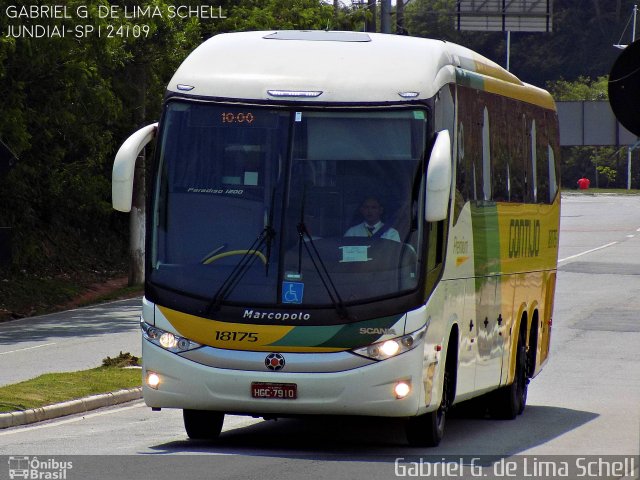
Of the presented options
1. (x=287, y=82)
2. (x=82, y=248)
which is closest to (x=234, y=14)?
(x=82, y=248)

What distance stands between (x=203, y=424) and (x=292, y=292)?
207 centimetres

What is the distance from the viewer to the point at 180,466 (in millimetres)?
11375

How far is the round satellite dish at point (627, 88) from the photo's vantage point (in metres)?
9.51

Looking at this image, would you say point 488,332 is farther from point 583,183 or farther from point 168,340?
point 583,183

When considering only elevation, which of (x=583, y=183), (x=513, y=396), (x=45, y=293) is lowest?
(x=583, y=183)

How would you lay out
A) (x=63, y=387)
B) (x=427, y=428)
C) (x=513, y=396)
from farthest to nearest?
(x=63, y=387) → (x=513, y=396) → (x=427, y=428)

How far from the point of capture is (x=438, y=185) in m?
11.8

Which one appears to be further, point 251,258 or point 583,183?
point 583,183

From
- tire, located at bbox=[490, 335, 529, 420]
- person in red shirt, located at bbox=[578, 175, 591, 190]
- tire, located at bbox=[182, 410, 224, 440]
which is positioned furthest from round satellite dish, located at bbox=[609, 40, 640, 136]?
person in red shirt, located at bbox=[578, 175, 591, 190]

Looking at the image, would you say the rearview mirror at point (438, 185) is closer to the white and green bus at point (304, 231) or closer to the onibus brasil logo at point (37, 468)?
the white and green bus at point (304, 231)

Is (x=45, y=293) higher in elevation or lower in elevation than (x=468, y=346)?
lower

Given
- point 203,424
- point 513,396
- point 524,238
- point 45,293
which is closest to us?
point 203,424

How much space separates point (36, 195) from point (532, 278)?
85.1 feet

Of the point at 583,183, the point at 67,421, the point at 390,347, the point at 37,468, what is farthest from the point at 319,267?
the point at 583,183
